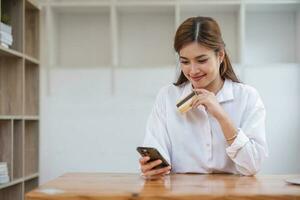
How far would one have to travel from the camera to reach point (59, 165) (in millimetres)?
3604

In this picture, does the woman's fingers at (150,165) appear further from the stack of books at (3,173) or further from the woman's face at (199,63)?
the stack of books at (3,173)

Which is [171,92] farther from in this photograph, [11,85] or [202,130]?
[11,85]

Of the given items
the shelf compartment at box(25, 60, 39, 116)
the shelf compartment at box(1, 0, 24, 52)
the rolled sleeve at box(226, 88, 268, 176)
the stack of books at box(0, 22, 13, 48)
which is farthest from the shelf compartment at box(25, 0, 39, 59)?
the rolled sleeve at box(226, 88, 268, 176)

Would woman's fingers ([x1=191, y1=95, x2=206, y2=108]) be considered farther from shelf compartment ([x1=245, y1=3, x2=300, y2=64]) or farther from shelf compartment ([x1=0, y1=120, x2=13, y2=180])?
shelf compartment ([x1=245, y1=3, x2=300, y2=64])

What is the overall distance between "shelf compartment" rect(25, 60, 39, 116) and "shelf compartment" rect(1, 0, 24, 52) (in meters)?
0.38

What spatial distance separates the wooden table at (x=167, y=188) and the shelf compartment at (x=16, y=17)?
1943mm

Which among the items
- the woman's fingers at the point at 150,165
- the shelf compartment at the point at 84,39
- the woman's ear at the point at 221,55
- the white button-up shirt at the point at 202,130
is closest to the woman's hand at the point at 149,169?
Result: the woman's fingers at the point at 150,165

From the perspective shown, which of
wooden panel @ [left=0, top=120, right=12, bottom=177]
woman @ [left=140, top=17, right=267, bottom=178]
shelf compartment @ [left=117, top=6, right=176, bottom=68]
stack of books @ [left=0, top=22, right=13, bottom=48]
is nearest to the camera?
woman @ [left=140, top=17, right=267, bottom=178]

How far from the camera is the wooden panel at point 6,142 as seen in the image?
10.2ft

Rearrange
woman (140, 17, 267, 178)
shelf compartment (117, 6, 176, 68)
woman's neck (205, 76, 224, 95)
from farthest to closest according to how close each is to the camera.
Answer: shelf compartment (117, 6, 176, 68)
woman's neck (205, 76, 224, 95)
woman (140, 17, 267, 178)

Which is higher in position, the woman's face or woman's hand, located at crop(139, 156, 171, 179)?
the woman's face

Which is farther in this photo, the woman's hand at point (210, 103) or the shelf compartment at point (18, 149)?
the shelf compartment at point (18, 149)

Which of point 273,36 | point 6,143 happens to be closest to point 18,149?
point 6,143

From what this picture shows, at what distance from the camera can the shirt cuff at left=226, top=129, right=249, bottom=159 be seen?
1.61m
